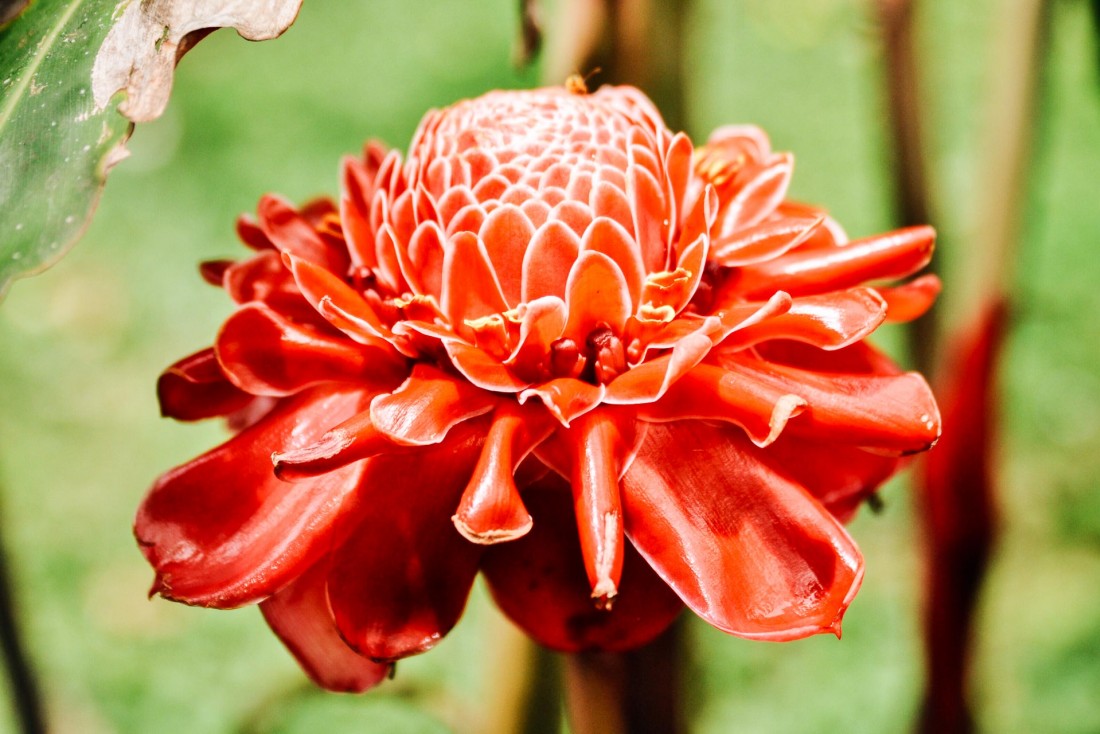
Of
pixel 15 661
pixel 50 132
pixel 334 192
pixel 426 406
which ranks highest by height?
pixel 50 132

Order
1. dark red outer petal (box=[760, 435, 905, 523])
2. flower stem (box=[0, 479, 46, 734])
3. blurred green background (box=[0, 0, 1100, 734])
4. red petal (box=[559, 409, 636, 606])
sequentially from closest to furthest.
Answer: red petal (box=[559, 409, 636, 606]) → dark red outer petal (box=[760, 435, 905, 523]) → flower stem (box=[0, 479, 46, 734]) → blurred green background (box=[0, 0, 1100, 734])

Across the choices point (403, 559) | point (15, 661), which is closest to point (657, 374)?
point (403, 559)

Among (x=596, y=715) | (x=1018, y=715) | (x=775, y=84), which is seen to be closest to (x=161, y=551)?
(x=596, y=715)

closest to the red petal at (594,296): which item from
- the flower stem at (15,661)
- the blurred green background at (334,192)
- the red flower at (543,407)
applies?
the red flower at (543,407)

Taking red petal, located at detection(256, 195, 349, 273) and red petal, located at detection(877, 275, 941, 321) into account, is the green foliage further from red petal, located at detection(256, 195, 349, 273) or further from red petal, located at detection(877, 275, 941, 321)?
red petal, located at detection(877, 275, 941, 321)

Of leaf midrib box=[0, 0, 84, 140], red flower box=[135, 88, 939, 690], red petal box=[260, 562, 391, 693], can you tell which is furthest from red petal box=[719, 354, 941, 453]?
leaf midrib box=[0, 0, 84, 140]

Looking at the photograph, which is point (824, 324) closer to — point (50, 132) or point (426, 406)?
point (426, 406)
